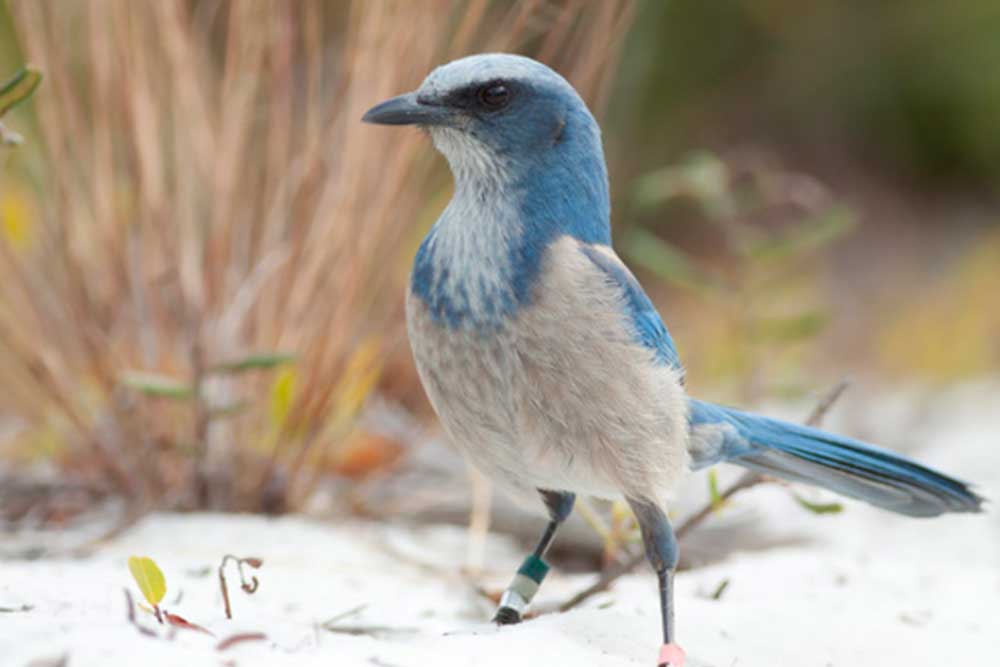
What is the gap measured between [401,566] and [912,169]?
5.85 metres

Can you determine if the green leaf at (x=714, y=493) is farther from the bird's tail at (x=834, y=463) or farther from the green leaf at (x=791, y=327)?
the green leaf at (x=791, y=327)

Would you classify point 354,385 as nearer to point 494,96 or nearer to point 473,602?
point 473,602

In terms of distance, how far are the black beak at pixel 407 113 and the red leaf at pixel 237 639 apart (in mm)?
884

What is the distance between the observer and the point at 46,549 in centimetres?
301

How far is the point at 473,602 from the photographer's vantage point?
9.52 feet

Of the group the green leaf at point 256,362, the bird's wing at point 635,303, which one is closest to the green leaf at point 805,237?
the bird's wing at point 635,303

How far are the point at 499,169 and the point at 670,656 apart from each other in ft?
2.93

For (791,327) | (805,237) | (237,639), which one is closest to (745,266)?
(791,327)

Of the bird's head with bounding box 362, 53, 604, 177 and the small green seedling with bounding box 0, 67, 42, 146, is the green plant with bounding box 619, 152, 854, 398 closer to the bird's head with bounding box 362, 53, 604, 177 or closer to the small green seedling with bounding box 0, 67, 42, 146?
the bird's head with bounding box 362, 53, 604, 177

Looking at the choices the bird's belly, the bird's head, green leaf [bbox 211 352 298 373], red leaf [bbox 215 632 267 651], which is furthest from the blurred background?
red leaf [bbox 215 632 267 651]

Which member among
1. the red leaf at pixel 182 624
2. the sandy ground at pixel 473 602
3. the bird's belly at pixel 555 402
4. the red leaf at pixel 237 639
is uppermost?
the bird's belly at pixel 555 402

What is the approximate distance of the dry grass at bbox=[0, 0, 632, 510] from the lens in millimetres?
3141

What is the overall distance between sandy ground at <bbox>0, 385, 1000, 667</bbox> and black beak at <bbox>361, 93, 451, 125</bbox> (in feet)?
2.83

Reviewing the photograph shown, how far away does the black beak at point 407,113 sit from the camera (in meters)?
2.22
